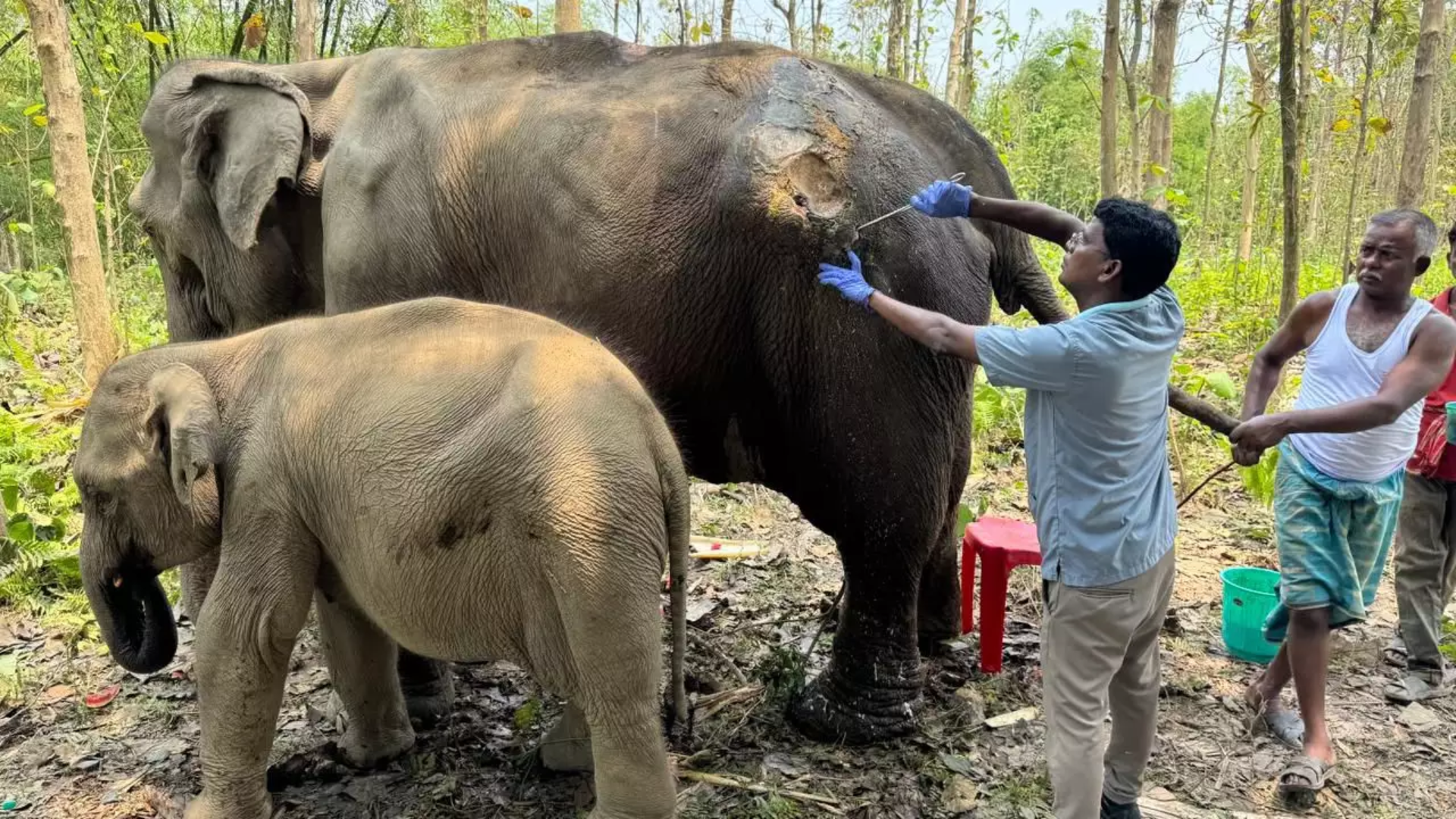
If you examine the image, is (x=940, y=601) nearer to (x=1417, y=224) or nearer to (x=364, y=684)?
(x=1417, y=224)

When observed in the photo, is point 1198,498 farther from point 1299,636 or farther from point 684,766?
point 684,766

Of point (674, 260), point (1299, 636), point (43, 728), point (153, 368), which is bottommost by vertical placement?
point (43, 728)

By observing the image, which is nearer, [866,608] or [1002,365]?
[1002,365]

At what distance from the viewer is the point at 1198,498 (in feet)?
20.0

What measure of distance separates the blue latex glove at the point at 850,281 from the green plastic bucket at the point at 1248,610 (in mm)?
2280

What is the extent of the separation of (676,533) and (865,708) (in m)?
1.29

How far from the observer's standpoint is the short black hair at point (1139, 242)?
95.9 inches

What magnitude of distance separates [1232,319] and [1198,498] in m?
5.30

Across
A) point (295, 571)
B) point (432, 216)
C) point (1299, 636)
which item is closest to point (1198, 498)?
point (1299, 636)

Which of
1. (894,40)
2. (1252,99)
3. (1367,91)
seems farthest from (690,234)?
(1252,99)

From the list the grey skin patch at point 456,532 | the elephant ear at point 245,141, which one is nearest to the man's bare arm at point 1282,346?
the grey skin patch at point 456,532

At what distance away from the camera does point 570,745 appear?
324 cm

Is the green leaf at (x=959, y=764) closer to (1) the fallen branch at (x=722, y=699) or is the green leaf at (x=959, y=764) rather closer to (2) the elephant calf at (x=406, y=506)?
(1) the fallen branch at (x=722, y=699)

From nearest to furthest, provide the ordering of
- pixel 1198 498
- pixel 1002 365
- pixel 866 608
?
pixel 1002 365 < pixel 866 608 < pixel 1198 498
